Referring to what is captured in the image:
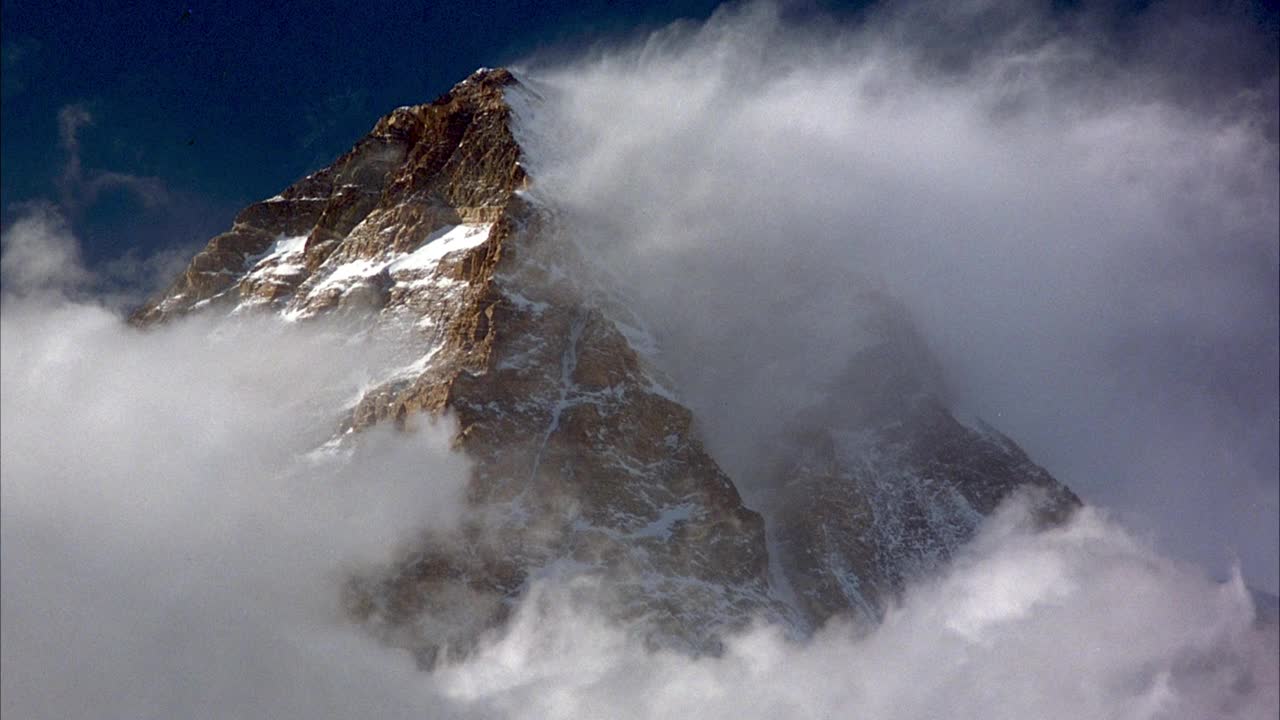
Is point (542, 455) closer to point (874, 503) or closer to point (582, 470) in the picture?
point (582, 470)

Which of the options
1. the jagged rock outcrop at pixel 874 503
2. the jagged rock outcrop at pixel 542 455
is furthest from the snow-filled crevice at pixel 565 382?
the jagged rock outcrop at pixel 874 503

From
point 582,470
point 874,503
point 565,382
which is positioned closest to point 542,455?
point 582,470

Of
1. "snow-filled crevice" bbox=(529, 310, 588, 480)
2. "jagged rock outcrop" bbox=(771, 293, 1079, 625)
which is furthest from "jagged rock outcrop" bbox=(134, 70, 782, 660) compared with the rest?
"jagged rock outcrop" bbox=(771, 293, 1079, 625)

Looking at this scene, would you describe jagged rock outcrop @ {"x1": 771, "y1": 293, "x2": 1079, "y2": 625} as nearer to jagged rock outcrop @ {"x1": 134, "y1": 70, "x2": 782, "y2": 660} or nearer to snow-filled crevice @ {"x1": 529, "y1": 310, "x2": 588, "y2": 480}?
jagged rock outcrop @ {"x1": 134, "y1": 70, "x2": 782, "y2": 660}

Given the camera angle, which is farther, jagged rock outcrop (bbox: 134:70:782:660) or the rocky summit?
the rocky summit

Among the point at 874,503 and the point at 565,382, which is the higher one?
the point at 565,382

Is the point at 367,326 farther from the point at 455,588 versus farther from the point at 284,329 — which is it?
the point at 455,588

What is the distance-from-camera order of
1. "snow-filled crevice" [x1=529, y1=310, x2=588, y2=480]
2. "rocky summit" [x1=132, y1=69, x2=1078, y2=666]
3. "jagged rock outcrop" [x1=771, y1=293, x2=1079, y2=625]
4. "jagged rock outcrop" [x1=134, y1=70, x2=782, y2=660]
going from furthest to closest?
"jagged rock outcrop" [x1=771, y1=293, x2=1079, y2=625], "snow-filled crevice" [x1=529, y1=310, x2=588, y2=480], "rocky summit" [x1=132, y1=69, x2=1078, y2=666], "jagged rock outcrop" [x1=134, y1=70, x2=782, y2=660]

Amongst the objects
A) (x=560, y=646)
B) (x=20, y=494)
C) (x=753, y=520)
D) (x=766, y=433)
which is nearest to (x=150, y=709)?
(x=20, y=494)

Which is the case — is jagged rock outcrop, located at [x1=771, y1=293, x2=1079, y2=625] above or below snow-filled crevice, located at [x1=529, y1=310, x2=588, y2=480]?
below
